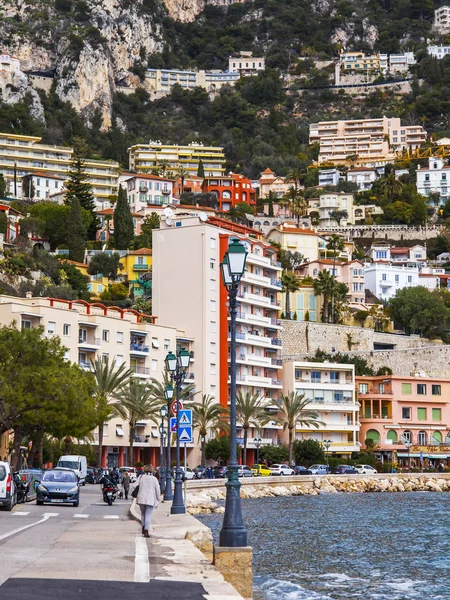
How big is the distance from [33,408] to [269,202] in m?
140

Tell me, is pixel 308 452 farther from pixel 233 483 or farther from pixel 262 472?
pixel 233 483

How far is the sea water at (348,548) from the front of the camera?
2869 centimetres

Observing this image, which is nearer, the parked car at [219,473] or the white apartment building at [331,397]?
the parked car at [219,473]

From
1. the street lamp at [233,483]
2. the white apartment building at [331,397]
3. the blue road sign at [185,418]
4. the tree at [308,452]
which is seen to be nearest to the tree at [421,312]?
the white apartment building at [331,397]

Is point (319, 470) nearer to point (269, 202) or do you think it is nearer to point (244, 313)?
point (244, 313)

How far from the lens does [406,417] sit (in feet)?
362

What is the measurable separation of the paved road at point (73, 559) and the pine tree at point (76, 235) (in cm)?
10528

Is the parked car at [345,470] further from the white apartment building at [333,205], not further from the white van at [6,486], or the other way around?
the white apartment building at [333,205]

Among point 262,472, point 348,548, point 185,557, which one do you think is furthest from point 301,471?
point 185,557

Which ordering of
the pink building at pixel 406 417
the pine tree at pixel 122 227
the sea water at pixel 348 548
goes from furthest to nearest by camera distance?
the pine tree at pixel 122 227
the pink building at pixel 406 417
the sea water at pixel 348 548

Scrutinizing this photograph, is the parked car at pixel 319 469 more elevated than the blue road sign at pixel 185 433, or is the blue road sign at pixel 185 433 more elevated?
the blue road sign at pixel 185 433

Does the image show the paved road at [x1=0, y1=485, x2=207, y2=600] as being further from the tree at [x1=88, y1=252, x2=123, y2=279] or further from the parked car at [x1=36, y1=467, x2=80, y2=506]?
the tree at [x1=88, y1=252, x2=123, y2=279]

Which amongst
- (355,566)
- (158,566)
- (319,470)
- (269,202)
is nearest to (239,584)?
(158,566)

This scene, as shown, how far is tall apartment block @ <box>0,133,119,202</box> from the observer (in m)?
187
